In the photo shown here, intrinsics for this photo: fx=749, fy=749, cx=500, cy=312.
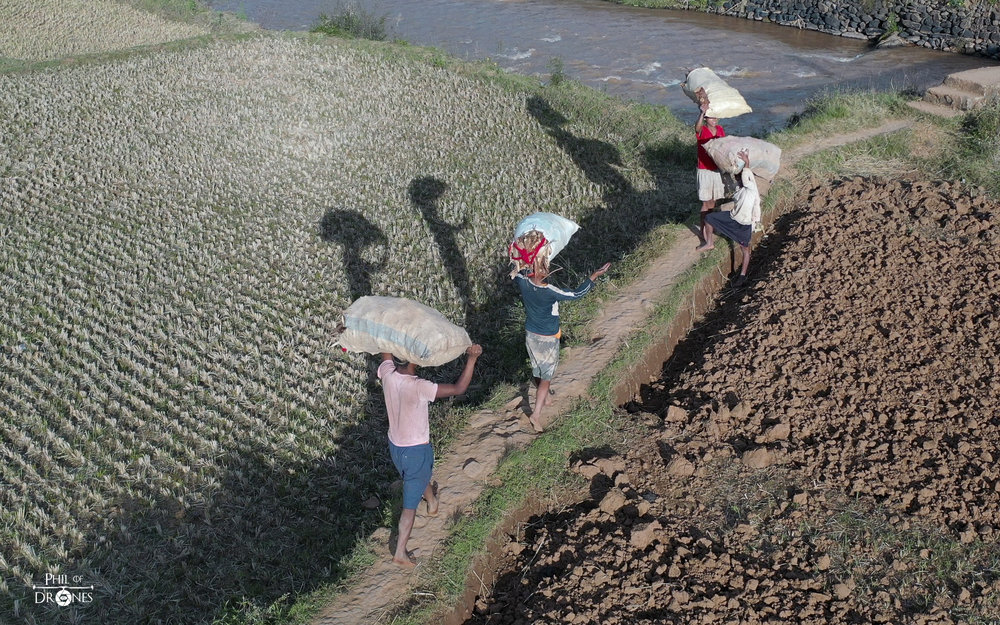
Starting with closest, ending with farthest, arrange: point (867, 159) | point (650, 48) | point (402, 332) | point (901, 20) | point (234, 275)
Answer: point (402, 332)
point (234, 275)
point (867, 159)
point (901, 20)
point (650, 48)

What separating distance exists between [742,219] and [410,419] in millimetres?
4017

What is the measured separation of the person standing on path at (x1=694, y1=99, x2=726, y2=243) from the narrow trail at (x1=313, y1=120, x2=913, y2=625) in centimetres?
45

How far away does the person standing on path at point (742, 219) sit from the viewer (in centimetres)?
652

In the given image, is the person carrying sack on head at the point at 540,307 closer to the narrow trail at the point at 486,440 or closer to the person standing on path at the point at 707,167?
the narrow trail at the point at 486,440

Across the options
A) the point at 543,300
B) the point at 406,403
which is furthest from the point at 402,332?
the point at 543,300

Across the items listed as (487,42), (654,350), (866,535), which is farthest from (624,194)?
(487,42)

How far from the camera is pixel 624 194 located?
1027 centimetres

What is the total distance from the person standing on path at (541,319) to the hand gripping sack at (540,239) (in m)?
0.06

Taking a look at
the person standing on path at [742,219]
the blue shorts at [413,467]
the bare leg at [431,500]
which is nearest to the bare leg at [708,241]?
the person standing on path at [742,219]

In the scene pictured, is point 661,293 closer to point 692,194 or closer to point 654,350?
point 654,350

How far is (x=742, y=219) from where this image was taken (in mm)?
6609

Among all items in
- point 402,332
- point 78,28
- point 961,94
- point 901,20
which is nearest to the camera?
point 402,332

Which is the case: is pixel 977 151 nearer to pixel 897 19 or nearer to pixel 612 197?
pixel 612 197

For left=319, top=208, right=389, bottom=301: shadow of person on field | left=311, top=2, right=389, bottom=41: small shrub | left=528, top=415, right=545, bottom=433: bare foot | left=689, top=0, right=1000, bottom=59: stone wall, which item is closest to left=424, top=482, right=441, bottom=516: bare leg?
left=528, top=415, right=545, bottom=433: bare foot
